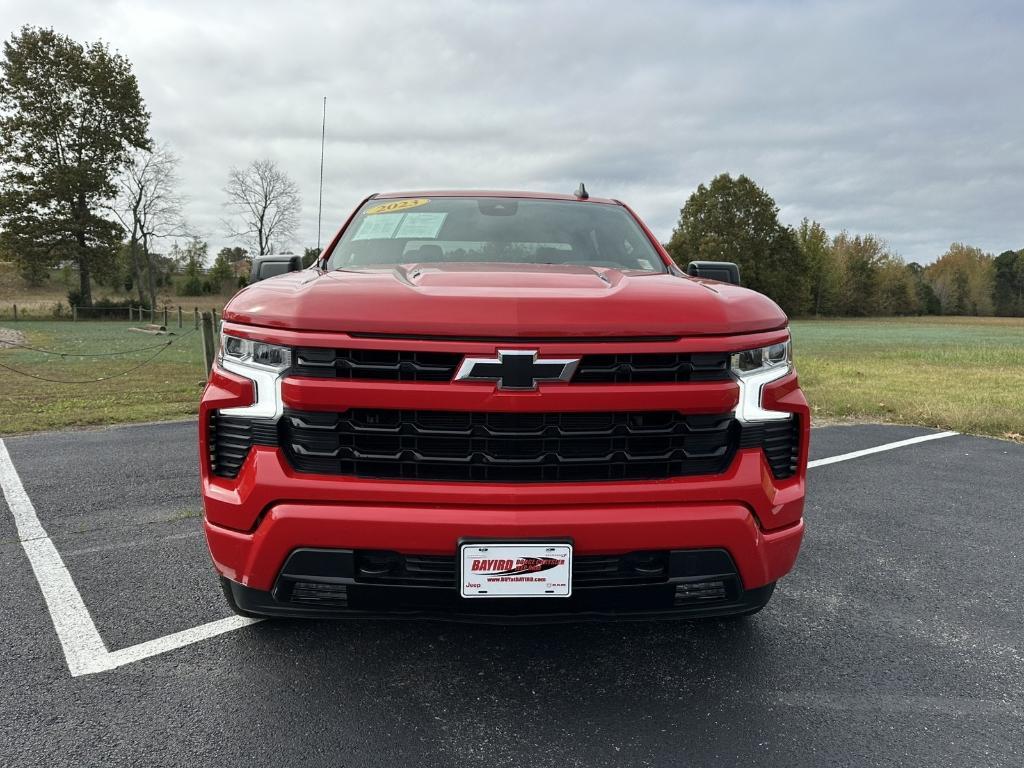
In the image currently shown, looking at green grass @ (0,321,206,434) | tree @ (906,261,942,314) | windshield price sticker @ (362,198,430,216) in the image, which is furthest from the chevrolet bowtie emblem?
tree @ (906,261,942,314)

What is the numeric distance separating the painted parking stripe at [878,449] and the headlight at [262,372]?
469 centimetres

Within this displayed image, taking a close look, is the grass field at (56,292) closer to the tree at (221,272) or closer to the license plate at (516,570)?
the tree at (221,272)

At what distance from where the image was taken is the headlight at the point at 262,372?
84.1 inches

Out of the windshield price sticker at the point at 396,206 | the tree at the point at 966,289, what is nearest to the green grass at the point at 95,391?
the windshield price sticker at the point at 396,206

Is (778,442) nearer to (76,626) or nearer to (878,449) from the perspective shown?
(76,626)

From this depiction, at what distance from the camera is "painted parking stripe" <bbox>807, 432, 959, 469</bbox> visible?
5.92m

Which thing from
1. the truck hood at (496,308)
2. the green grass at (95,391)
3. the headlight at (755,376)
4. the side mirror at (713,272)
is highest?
the side mirror at (713,272)

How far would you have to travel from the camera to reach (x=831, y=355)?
20.2 metres

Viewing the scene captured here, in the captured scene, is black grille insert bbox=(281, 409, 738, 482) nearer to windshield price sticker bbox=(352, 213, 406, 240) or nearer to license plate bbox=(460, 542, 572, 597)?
license plate bbox=(460, 542, 572, 597)

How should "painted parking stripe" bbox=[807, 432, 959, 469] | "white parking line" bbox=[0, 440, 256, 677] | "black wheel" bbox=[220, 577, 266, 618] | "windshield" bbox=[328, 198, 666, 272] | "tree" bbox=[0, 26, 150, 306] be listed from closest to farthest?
1. "black wheel" bbox=[220, 577, 266, 618]
2. "white parking line" bbox=[0, 440, 256, 677]
3. "windshield" bbox=[328, 198, 666, 272]
4. "painted parking stripe" bbox=[807, 432, 959, 469]
5. "tree" bbox=[0, 26, 150, 306]

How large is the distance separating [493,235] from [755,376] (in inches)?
66.7

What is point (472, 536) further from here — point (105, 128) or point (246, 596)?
point (105, 128)

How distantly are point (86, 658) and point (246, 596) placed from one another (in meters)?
0.82

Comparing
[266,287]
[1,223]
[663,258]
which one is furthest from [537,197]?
[1,223]
